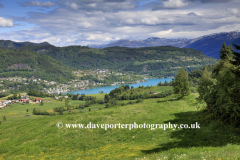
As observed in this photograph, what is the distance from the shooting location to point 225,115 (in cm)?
2495

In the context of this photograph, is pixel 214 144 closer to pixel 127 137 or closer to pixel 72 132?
pixel 127 137

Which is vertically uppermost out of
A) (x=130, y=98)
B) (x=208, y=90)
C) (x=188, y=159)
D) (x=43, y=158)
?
(x=208, y=90)

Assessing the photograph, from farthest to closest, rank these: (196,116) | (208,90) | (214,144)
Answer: (208,90), (196,116), (214,144)

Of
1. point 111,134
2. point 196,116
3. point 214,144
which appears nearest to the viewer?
point 214,144

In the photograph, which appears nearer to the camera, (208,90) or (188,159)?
(188,159)

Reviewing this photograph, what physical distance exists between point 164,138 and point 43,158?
47.5 ft

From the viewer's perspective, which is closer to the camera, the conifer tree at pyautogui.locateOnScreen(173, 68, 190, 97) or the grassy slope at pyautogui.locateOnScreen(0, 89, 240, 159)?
the grassy slope at pyautogui.locateOnScreen(0, 89, 240, 159)

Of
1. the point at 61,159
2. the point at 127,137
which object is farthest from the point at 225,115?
the point at 61,159

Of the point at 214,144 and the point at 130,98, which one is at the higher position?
the point at 214,144

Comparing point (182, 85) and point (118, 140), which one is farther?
point (182, 85)

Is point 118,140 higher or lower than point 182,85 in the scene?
lower

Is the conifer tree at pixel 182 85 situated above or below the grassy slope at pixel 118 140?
above

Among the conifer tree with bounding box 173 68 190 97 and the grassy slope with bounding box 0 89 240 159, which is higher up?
the conifer tree with bounding box 173 68 190 97

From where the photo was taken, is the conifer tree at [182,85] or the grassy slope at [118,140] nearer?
the grassy slope at [118,140]
